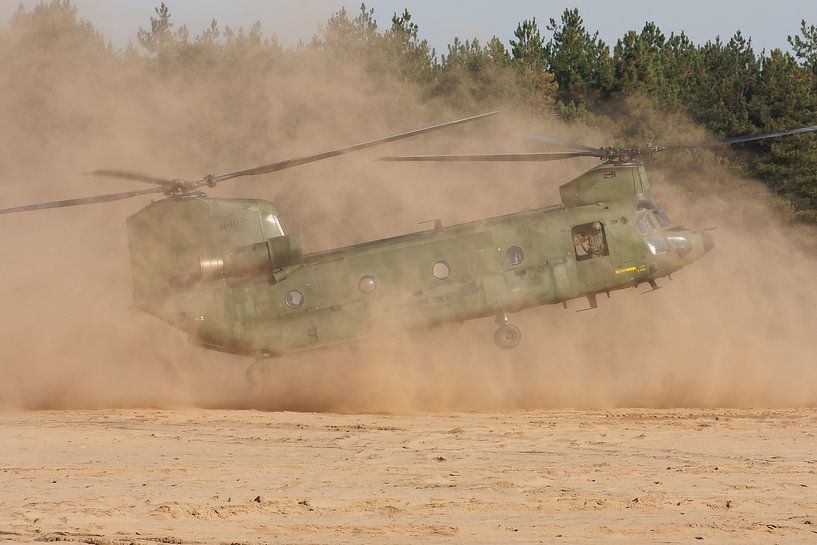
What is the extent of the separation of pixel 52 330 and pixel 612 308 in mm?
11874

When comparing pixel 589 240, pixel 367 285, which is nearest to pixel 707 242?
pixel 589 240

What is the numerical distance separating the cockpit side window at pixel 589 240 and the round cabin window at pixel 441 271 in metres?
1.97

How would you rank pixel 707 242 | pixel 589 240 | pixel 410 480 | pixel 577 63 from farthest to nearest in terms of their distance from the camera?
pixel 577 63
pixel 707 242
pixel 589 240
pixel 410 480

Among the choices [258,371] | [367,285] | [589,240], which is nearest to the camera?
[367,285]

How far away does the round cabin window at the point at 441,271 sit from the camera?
16938mm

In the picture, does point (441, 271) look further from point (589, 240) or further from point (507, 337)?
point (589, 240)

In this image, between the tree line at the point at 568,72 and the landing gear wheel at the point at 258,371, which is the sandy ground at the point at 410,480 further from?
the tree line at the point at 568,72

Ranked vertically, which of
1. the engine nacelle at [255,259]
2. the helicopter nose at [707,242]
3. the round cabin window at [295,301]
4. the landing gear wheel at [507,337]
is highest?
the engine nacelle at [255,259]

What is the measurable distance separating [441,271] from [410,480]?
6219 millimetres

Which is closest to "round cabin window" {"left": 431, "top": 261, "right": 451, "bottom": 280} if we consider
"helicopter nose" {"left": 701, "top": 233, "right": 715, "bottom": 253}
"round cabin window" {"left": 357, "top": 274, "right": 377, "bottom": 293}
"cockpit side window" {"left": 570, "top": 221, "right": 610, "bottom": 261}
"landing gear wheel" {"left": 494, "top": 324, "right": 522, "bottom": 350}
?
"round cabin window" {"left": 357, "top": 274, "right": 377, "bottom": 293}

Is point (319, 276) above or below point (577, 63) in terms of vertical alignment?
below

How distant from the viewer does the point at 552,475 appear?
11.2 meters

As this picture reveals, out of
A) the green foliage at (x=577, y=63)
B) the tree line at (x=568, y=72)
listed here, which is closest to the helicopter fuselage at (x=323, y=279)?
the tree line at (x=568, y=72)

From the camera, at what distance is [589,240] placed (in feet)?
56.4
